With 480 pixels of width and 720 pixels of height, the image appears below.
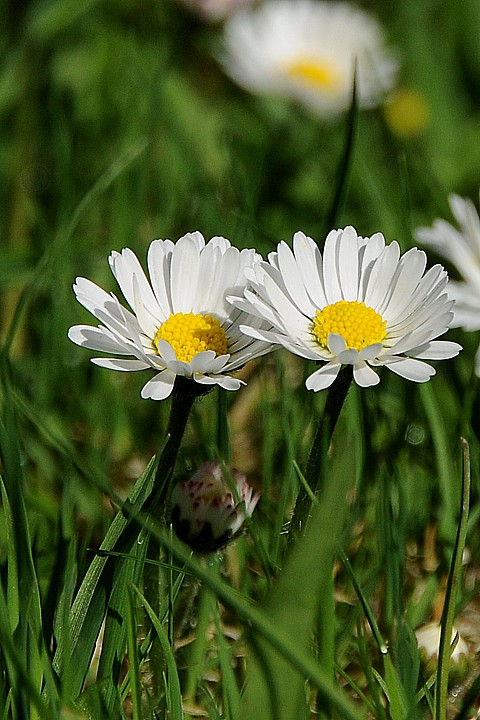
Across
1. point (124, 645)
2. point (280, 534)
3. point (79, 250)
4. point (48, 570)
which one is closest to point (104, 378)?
point (79, 250)

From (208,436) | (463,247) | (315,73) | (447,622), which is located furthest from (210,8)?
(447,622)

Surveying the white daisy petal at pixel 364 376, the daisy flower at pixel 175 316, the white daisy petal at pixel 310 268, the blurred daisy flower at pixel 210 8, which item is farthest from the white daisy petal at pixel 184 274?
the blurred daisy flower at pixel 210 8

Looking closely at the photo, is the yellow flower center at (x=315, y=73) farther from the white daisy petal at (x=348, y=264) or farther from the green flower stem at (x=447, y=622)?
the green flower stem at (x=447, y=622)

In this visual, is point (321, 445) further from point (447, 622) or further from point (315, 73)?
point (315, 73)

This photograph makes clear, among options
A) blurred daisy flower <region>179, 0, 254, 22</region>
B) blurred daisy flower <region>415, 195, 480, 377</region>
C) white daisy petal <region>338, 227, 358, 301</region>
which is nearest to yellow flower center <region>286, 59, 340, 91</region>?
blurred daisy flower <region>179, 0, 254, 22</region>

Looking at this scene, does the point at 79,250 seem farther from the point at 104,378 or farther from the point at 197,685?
the point at 197,685

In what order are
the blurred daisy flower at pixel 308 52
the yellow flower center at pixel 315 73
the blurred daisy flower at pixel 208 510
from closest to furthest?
the blurred daisy flower at pixel 208 510, the blurred daisy flower at pixel 308 52, the yellow flower center at pixel 315 73
